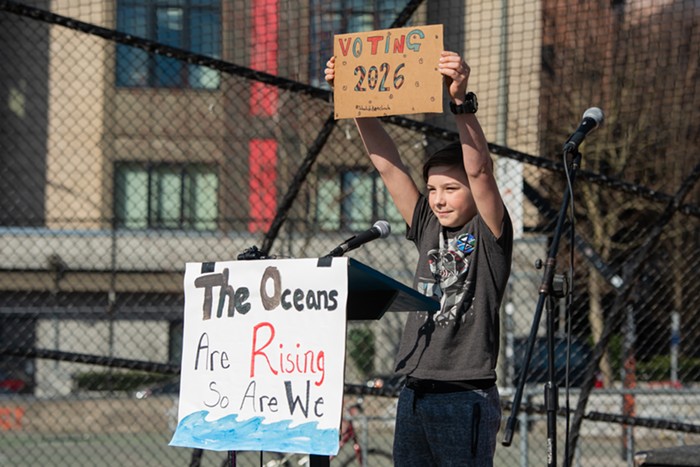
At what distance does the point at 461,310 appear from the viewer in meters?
3.20

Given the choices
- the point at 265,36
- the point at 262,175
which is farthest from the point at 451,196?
the point at 262,175

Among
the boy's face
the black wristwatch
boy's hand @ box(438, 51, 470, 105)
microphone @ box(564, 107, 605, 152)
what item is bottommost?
the boy's face

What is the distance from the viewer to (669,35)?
630cm

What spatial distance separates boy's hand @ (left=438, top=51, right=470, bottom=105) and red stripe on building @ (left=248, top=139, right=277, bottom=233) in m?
5.90

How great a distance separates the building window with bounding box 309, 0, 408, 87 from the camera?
6160 millimetres

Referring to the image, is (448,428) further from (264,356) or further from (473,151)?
(473,151)

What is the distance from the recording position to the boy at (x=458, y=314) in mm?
3135

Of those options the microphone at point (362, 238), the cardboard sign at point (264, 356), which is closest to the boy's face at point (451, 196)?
the microphone at point (362, 238)

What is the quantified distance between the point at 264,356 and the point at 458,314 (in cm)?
69

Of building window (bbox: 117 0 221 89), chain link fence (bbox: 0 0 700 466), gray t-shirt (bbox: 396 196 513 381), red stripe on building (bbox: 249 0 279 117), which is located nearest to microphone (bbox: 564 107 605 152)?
chain link fence (bbox: 0 0 700 466)

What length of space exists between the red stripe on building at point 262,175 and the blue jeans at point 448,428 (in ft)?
19.0

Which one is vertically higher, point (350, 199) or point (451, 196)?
point (451, 196)

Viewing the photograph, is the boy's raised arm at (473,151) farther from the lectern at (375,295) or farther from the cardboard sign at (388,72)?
the lectern at (375,295)

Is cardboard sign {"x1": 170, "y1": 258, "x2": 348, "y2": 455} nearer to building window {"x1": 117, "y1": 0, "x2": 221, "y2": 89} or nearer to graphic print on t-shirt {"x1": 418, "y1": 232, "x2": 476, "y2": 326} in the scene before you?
graphic print on t-shirt {"x1": 418, "y1": 232, "x2": 476, "y2": 326}
